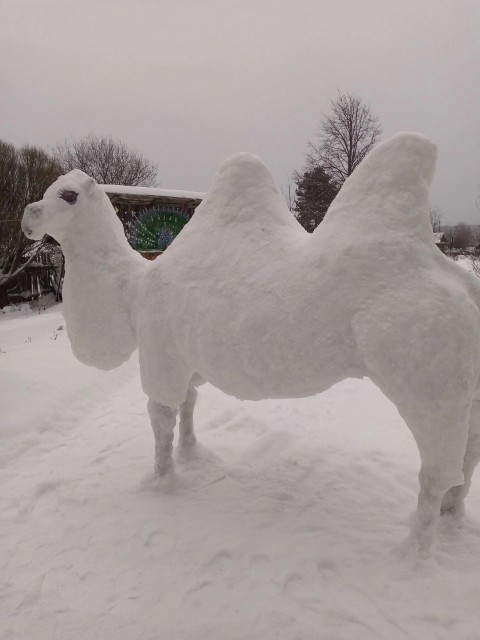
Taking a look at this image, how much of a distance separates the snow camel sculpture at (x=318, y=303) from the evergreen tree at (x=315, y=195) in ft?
47.4

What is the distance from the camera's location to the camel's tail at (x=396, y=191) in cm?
188

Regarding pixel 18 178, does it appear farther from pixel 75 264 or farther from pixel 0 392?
pixel 75 264

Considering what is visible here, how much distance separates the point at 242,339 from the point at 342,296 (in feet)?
1.69

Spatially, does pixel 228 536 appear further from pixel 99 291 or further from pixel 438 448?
pixel 99 291

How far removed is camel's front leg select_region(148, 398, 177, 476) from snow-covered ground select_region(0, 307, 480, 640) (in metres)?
0.14

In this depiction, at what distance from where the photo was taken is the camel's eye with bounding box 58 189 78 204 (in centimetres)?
262

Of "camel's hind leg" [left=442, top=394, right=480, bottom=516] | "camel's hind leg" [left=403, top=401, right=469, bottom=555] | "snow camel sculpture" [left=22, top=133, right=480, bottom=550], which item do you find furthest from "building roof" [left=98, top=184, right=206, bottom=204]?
"camel's hind leg" [left=403, top=401, right=469, bottom=555]

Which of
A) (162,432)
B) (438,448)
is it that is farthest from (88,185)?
(438,448)

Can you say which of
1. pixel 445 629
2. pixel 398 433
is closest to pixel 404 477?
pixel 398 433

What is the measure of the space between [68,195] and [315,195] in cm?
1506

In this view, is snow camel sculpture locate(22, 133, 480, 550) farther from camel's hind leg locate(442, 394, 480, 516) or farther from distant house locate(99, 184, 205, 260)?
distant house locate(99, 184, 205, 260)

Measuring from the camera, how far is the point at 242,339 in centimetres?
204

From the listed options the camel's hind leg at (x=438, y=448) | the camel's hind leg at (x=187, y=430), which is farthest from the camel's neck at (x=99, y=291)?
the camel's hind leg at (x=438, y=448)

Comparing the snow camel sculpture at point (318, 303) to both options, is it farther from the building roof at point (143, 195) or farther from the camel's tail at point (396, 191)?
the building roof at point (143, 195)
